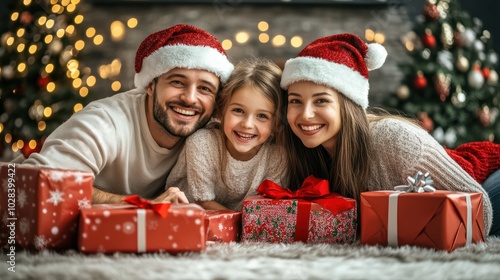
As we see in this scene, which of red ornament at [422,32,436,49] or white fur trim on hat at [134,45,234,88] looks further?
red ornament at [422,32,436,49]

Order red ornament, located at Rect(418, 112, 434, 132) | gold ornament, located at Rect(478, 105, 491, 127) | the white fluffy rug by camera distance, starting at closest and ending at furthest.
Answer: the white fluffy rug < red ornament, located at Rect(418, 112, 434, 132) < gold ornament, located at Rect(478, 105, 491, 127)

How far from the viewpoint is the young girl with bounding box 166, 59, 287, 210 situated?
2.15m

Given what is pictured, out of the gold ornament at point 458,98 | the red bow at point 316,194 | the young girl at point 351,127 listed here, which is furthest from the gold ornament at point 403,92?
the red bow at point 316,194

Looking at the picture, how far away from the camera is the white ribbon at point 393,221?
69.3 inches

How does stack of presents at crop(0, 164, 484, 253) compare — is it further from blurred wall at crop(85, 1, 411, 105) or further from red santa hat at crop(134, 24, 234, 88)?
blurred wall at crop(85, 1, 411, 105)

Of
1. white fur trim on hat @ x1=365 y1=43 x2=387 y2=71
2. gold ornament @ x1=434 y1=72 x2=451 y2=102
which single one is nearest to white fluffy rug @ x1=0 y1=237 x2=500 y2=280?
white fur trim on hat @ x1=365 y1=43 x2=387 y2=71

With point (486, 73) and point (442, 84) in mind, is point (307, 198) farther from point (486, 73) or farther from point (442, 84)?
point (486, 73)

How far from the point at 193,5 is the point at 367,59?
8.40ft

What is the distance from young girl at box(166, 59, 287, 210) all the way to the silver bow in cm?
57

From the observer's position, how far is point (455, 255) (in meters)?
1.61

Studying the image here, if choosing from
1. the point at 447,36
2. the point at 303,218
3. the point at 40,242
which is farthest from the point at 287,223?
the point at 447,36

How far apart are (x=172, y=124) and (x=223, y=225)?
1.72ft

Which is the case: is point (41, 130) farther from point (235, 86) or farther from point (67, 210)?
point (67, 210)

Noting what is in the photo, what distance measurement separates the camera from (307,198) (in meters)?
1.95
